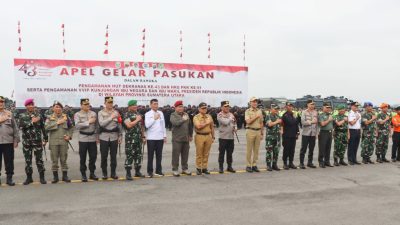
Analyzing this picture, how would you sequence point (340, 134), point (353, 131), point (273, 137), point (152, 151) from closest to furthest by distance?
point (152, 151) < point (273, 137) < point (340, 134) < point (353, 131)

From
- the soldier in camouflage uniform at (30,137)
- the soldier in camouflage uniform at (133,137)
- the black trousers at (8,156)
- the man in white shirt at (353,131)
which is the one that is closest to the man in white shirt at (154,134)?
the soldier in camouflage uniform at (133,137)

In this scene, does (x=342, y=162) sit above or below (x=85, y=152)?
below

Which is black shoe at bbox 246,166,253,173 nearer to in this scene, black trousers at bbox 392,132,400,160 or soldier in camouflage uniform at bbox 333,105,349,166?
soldier in camouflage uniform at bbox 333,105,349,166

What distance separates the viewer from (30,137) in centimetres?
742

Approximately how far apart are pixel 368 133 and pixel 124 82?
13397 mm

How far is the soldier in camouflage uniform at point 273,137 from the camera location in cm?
891

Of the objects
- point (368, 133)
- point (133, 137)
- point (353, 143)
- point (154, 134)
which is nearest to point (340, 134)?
point (353, 143)

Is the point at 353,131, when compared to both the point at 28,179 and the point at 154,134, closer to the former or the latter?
the point at 154,134

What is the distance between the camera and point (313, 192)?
6617 mm

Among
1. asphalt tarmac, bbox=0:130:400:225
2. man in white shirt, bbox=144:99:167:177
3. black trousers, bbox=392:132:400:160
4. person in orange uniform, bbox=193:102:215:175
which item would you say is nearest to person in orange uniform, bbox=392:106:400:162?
black trousers, bbox=392:132:400:160

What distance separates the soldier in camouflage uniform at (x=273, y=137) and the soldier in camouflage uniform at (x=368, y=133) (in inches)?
109

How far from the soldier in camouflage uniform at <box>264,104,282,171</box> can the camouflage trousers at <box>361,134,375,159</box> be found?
277 centimetres

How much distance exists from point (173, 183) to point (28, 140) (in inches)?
115

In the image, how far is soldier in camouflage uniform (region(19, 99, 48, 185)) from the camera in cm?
736
